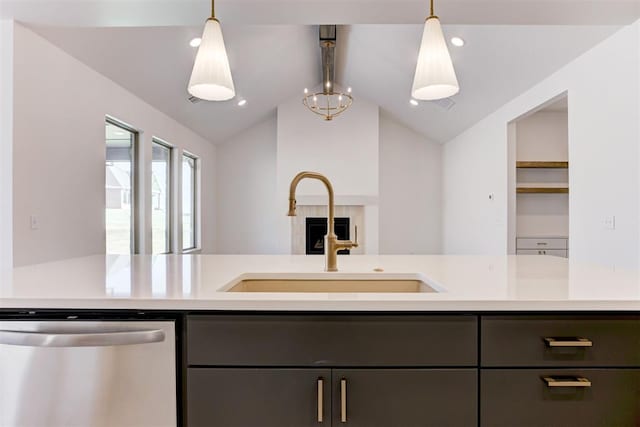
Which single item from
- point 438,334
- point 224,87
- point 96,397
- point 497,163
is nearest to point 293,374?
point 438,334

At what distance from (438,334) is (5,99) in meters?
3.23

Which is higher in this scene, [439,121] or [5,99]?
[439,121]

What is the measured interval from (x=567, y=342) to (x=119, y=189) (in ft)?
14.6

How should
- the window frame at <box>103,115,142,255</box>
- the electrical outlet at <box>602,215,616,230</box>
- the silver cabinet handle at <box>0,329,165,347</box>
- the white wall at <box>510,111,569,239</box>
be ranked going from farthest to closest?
1. the white wall at <box>510,111,569,239</box>
2. the window frame at <box>103,115,142,255</box>
3. the electrical outlet at <box>602,215,616,230</box>
4. the silver cabinet handle at <box>0,329,165,347</box>

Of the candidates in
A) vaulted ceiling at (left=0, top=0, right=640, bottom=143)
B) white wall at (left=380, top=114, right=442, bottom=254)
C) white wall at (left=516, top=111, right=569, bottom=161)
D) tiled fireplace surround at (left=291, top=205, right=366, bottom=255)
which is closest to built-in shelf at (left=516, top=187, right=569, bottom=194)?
white wall at (left=516, top=111, right=569, bottom=161)

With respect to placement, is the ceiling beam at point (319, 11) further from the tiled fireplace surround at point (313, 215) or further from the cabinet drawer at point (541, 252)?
the tiled fireplace surround at point (313, 215)

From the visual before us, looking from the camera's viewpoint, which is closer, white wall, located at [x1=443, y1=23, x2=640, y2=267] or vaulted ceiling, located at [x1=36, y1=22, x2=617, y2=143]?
white wall, located at [x1=443, y1=23, x2=640, y2=267]

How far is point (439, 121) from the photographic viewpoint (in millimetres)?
6961

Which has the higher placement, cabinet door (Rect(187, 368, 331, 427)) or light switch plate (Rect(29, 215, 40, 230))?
light switch plate (Rect(29, 215, 40, 230))

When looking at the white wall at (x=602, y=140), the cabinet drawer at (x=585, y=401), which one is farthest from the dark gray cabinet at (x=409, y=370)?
the white wall at (x=602, y=140)

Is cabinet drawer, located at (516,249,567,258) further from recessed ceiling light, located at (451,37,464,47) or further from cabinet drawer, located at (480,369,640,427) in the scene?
cabinet drawer, located at (480,369,640,427)

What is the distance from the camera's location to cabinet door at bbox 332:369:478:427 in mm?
1113

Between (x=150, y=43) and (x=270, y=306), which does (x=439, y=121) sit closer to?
(x=150, y=43)

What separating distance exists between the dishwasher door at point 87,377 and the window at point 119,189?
11.2 feet
